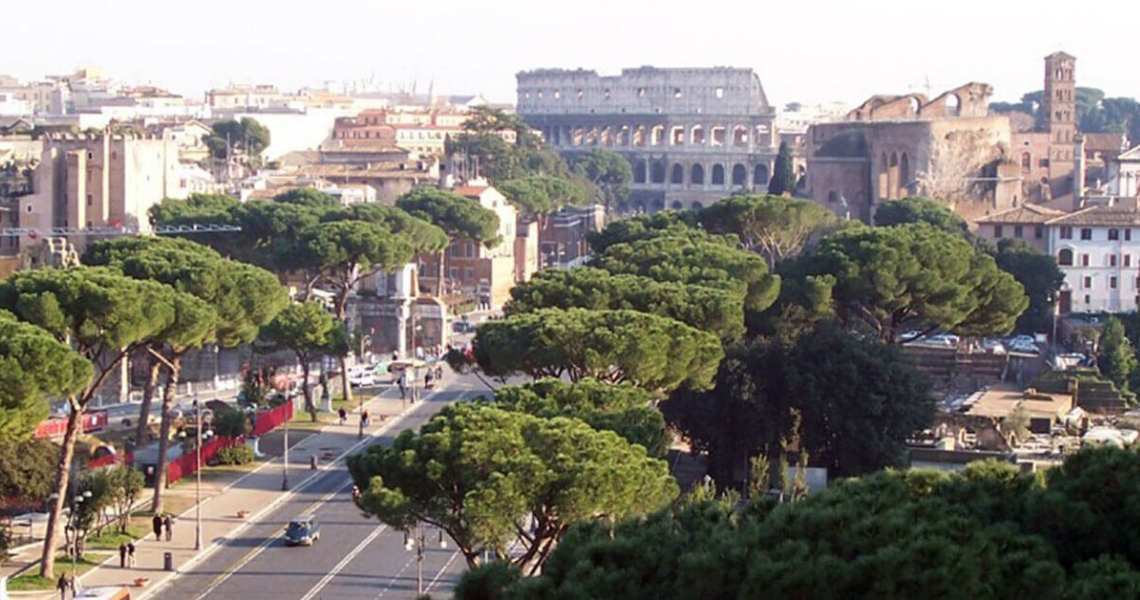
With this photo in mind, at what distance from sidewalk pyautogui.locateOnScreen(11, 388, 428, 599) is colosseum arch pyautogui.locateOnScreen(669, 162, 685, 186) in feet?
286

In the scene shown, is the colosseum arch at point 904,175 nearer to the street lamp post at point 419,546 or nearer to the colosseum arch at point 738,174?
the colosseum arch at point 738,174

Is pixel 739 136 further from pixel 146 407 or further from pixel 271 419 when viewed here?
pixel 146 407

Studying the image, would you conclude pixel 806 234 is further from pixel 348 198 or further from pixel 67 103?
pixel 67 103

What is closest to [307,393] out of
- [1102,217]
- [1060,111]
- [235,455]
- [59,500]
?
[235,455]

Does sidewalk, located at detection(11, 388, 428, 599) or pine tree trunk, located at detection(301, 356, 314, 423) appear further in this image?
pine tree trunk, located at detection(301, 356, 314, 423)

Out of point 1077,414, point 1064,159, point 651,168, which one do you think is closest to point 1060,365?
point 1077,414

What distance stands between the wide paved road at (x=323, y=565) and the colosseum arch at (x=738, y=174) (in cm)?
9749

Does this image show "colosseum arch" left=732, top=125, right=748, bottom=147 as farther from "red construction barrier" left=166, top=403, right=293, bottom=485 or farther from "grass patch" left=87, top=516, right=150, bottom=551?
"grass patch" left=87, top=516, right=150, bottom=551

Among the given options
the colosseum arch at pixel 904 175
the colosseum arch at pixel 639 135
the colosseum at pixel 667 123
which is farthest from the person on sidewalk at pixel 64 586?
the colosseum arch at pixel 639 135

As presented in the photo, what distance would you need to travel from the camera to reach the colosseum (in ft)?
425

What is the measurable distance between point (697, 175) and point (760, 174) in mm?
4628

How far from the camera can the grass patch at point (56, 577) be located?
2717cm

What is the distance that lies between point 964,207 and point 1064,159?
548 inches

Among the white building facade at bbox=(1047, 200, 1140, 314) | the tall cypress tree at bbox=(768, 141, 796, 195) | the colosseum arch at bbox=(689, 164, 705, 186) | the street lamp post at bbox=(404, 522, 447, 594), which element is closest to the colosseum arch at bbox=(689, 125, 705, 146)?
the colosseum arch at bbox=(689, 164, 705, 186)
